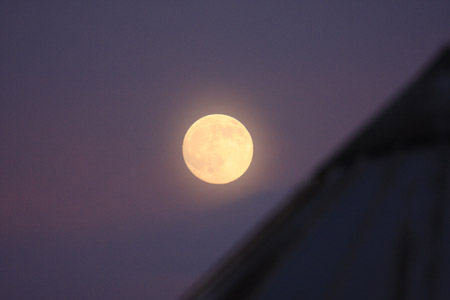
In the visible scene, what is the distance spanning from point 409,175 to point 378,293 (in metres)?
2.61

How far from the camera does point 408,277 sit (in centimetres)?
481

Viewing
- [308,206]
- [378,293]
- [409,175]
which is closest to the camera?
[378,293]

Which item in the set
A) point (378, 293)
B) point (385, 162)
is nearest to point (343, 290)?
point (378, 293)

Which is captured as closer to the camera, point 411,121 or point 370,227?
point 370,227

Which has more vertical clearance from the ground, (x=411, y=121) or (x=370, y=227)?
(x=411, y=121)

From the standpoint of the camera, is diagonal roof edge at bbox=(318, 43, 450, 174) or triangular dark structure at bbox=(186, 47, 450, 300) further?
diagonal roof edge at bbox=(318, 43, 450, 174)

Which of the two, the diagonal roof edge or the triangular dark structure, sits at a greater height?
the diagonal roof edge

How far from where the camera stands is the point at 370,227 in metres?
6.06

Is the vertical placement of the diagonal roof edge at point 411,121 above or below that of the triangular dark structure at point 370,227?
above

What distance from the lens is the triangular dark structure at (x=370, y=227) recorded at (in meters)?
5.05

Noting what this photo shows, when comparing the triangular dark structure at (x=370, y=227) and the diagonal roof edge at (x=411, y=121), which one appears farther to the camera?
the diagonal roof edge at (x=411, y=121)

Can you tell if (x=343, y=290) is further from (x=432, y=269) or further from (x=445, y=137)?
(x=445, y=137)

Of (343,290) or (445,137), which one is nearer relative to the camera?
(343,290)

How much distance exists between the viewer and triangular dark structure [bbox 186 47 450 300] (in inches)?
199
